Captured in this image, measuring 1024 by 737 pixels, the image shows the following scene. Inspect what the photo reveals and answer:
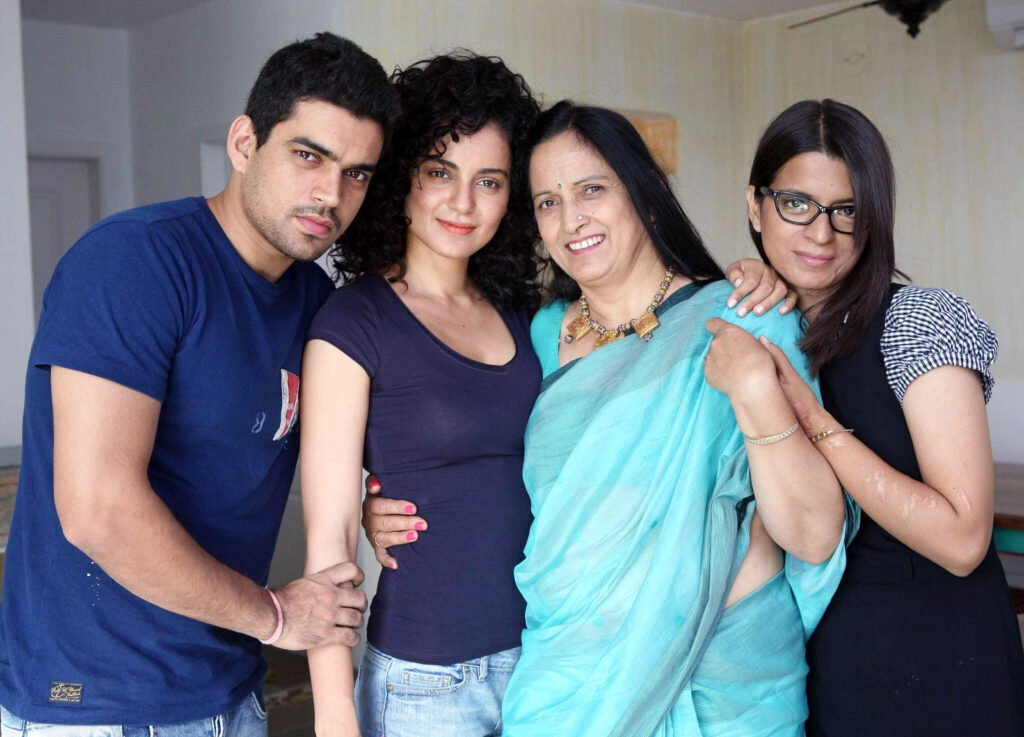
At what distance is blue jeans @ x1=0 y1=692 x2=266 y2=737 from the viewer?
4.62ft

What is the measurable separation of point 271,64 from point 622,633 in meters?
0.95

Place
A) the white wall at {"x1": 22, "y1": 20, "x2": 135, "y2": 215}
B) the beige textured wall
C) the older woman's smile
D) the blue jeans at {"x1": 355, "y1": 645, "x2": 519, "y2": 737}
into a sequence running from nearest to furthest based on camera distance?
the blue jeans at {"x1": 355, "y1": 645, "x2": 519, "y2": 737}
the older woman's smile
the beige textured wall
the white wall at {"x1": 22, "y1": 20, "x2": 135, "y2": 215}

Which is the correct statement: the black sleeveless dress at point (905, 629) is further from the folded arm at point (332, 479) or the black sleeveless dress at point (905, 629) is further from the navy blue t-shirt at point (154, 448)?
the navy blue t-shirt at point (154, 448)

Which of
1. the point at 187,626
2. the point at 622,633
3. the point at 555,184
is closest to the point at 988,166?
the point at 555,184

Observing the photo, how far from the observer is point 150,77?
545 centimetres

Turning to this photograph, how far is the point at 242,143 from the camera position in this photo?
5.15 ft

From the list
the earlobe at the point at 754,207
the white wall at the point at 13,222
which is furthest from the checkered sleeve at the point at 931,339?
the white wall at the point at 13,222

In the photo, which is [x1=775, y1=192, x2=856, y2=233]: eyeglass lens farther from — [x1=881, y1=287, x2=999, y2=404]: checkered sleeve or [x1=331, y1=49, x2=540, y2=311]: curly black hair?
[x1=331, y1=49, x2=540, y2=311]: curly black hair

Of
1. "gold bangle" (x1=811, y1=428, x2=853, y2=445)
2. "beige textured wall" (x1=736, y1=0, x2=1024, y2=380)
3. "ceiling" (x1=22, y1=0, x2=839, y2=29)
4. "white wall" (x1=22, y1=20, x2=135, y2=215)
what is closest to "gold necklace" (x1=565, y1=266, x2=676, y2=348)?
"gold bangle" (x1=811, y1=428, x2=853, y2=445)

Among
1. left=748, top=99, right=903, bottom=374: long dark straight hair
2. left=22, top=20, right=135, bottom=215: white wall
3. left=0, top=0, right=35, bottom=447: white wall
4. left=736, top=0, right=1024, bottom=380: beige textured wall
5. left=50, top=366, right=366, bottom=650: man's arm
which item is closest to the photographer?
left=50, top=366, right=366, bottom=650: man's arm

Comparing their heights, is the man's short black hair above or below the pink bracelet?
above

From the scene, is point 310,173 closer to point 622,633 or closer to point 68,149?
point 622,633

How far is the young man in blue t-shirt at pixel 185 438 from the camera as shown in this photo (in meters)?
1.34

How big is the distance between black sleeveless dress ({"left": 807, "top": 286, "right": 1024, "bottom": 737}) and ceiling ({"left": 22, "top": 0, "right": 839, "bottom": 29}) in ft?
14.2
